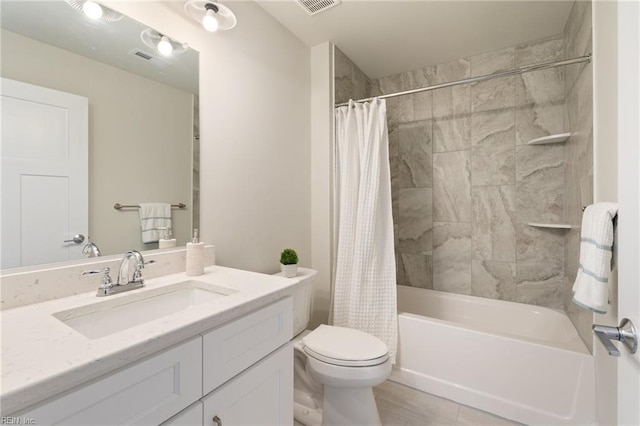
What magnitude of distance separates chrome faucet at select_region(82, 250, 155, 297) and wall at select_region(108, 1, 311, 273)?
42cm

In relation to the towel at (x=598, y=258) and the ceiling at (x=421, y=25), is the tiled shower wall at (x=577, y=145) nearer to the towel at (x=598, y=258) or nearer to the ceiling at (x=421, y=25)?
the ceiling at (x=421, y=25)

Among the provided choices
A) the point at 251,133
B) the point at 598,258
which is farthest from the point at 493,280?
the point at 251,133

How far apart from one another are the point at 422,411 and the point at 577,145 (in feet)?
6.07

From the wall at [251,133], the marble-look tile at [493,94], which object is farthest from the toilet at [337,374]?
the marble-look tile at [493,94]

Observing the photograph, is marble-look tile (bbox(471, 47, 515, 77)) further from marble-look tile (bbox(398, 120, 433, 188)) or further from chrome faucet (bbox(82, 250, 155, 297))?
chrome faucet (bbox(82, 250, 155, 297))

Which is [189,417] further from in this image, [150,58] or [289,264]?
[150,58]

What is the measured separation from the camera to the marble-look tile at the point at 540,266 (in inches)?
82.7

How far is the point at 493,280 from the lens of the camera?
2.32 meters

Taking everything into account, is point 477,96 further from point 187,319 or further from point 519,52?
point 187,319

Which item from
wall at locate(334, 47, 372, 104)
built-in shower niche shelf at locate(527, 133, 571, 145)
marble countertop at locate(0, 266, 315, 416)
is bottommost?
marble countertop at locate(0, 266, 315, 416)

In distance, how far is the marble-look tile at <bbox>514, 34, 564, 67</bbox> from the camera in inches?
82.3

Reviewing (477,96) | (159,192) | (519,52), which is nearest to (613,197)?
(477,96)

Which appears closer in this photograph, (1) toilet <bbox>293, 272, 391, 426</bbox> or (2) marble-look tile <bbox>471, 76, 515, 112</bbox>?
(1) toilet <bbox>293, 272, 391, 426</bbox>

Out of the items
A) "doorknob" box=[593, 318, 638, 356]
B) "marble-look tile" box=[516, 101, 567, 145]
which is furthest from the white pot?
"marble-look tile" box=[516, 101, 567, 145]
